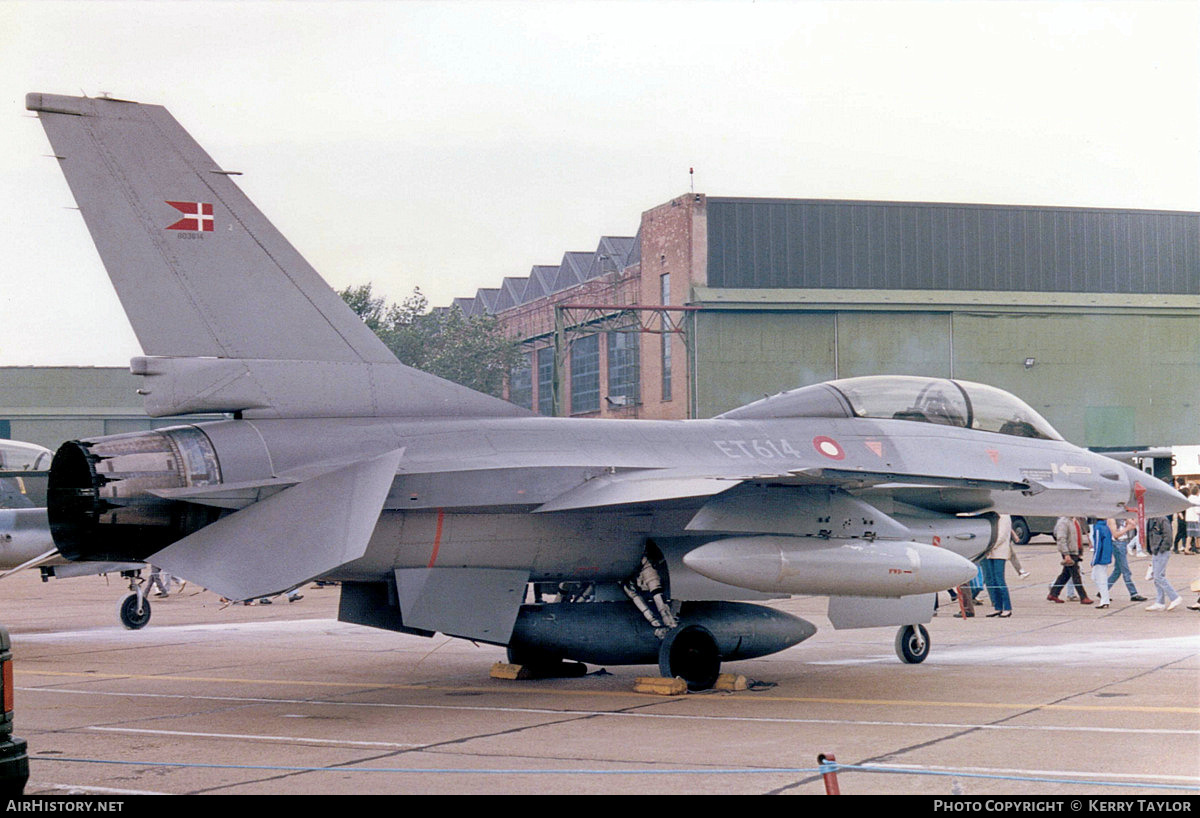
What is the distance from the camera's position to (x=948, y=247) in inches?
1948

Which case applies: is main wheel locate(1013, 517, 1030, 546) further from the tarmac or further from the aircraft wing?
the aircraft wing

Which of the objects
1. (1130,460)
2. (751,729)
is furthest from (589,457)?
(1130,460)

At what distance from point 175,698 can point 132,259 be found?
3.95 metres

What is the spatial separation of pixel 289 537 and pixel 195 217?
120 inches

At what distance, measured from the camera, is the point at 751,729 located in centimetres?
939

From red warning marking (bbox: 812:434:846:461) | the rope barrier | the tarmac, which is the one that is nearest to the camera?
the rope barrier

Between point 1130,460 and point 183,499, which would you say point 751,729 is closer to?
point 183,499

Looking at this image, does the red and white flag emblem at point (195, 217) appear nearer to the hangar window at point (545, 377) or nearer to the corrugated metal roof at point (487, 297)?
the hangar window at point (545, 377)

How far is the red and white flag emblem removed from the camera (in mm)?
10625

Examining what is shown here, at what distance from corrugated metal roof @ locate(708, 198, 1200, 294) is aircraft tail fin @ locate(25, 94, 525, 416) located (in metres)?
37.8

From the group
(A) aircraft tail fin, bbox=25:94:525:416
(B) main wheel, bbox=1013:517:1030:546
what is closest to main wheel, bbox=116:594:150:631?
(A) aircraft tail fin, bbox=25:94:525:416

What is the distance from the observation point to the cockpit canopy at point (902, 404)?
43.3ft

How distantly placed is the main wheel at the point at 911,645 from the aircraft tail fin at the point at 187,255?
598cm

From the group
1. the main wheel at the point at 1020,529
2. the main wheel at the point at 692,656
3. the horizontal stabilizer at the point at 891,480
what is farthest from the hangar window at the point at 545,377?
the main wheel at the point at 692,656
